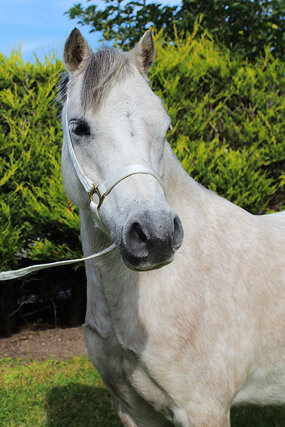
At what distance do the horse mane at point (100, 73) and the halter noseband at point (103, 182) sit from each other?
9.4 inches

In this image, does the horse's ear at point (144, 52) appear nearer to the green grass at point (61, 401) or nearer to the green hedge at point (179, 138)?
the green hedge at point (179, 138)

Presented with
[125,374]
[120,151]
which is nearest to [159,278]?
[125,374]

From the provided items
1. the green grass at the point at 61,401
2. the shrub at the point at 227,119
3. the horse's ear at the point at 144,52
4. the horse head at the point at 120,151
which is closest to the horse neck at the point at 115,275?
the horse head at the point at 120,151

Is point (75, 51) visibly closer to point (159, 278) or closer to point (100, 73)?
point (100, 73)

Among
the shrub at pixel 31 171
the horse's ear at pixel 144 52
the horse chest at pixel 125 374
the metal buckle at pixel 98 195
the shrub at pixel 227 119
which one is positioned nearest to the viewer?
the metal buckle at pixel 98 195

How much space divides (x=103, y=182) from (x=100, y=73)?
501 millimetres

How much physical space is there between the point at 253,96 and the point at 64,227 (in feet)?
8.81

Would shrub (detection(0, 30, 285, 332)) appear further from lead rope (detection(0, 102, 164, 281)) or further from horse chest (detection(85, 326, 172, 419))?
lead rope (detection(0, 102, 164, 281))

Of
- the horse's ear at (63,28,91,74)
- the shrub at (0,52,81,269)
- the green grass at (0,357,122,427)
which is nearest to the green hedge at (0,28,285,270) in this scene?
the shrub at (0,52,81,269)

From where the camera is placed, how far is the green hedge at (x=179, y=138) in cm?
435

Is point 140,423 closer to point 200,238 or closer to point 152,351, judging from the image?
point 152,351

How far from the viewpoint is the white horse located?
1.66 metres

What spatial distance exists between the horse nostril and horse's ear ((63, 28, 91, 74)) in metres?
0.98

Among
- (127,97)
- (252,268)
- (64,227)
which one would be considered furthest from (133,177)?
(64,227)
